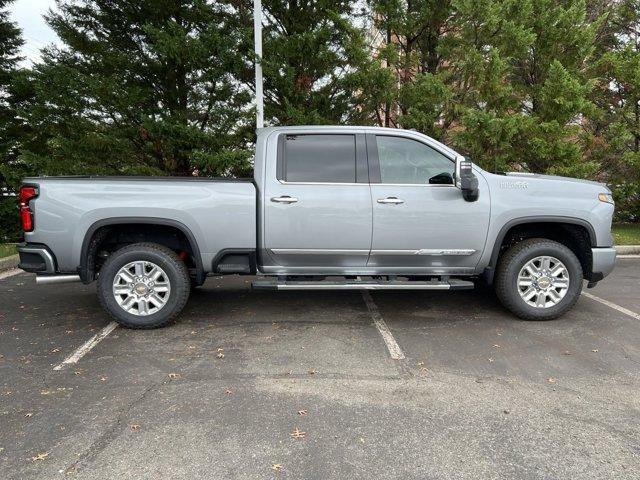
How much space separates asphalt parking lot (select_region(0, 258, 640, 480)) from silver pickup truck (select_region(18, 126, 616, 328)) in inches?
18.5

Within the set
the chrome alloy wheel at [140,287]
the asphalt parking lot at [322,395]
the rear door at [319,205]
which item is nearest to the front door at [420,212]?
the rear door at [319,205]

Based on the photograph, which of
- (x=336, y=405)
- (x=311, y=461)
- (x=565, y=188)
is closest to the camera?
(x=311, y=461)

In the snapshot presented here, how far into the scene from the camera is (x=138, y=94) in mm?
9930

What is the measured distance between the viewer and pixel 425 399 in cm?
348

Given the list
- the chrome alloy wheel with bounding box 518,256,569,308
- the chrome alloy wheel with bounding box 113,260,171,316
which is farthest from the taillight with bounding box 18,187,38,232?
the chrome alloy wheel with bounding box 518,256,569,308

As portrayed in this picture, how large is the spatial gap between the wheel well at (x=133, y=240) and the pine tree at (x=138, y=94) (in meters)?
4.29

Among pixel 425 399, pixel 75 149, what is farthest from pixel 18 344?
pixel 75 149

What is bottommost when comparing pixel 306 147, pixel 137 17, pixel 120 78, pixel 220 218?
pixel 220 218

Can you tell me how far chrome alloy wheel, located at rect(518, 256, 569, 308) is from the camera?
5152 mm

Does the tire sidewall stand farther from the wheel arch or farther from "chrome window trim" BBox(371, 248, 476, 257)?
"chrome window trim" BBox(371, 248, 476, 257)

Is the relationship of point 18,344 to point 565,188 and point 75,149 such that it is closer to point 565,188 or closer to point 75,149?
point 565,188

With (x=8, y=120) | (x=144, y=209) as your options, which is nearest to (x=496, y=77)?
(x=144, y=209)

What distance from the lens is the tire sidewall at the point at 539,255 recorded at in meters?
5.11

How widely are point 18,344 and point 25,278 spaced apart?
10.9 feet
